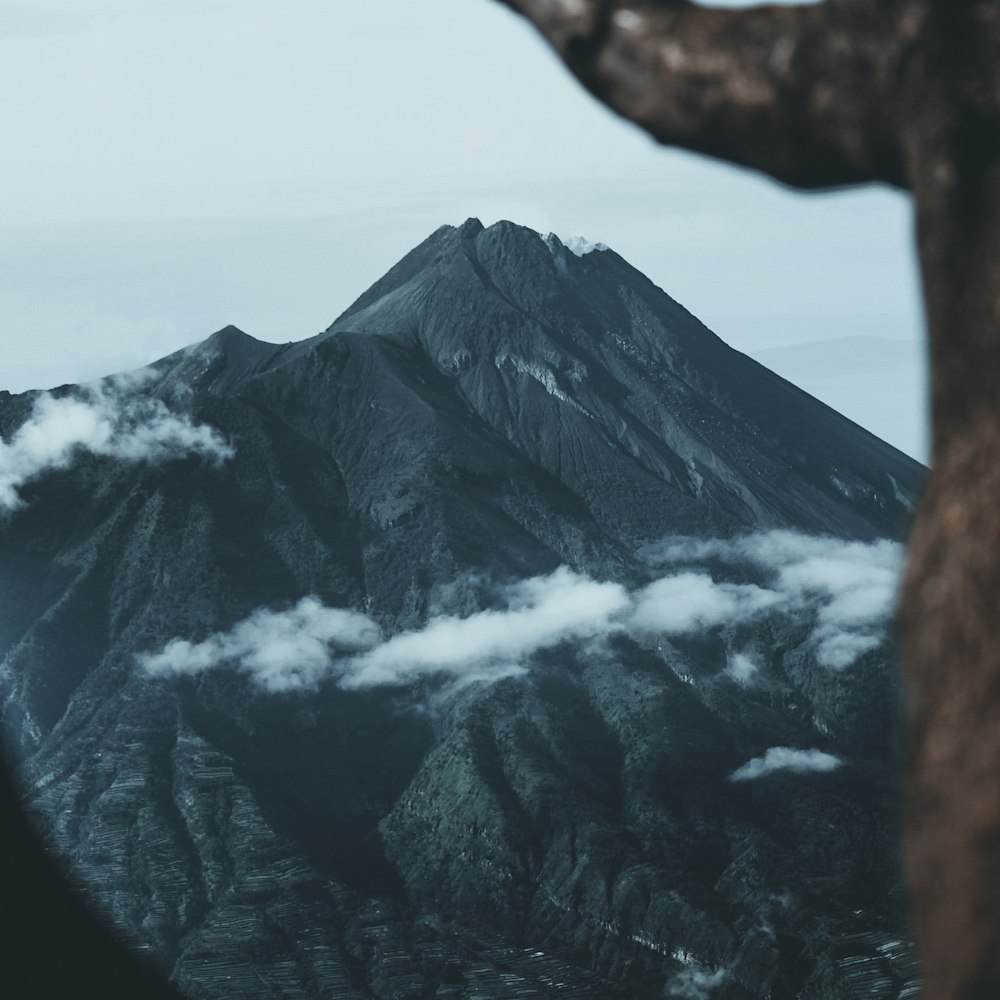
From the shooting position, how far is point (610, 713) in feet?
313

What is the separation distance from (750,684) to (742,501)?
42.8ft

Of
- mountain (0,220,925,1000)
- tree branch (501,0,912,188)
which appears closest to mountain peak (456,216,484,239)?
mountain (0,220,925,1000)

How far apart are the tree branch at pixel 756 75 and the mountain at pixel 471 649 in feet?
252

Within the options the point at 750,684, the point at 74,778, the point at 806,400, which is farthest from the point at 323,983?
the point at 806,400

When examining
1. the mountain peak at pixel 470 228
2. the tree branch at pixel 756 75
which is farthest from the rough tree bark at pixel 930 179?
the mountain peak at pixel 470 228

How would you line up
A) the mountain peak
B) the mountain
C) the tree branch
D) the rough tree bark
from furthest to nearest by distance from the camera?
1. the mountain peak
2. the mountain
3. the tree branch
4. the rough tree bark

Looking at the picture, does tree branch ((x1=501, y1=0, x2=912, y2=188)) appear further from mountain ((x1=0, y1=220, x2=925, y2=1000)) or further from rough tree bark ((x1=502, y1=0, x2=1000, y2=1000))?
mountain ((x1=0, y1=220, x2=925, y2=1000))

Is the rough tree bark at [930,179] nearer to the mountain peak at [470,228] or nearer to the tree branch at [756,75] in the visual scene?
the tree branch at [756,75]

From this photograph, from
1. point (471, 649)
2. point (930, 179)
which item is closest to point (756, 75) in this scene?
point (930, 179)

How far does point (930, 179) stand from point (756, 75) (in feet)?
0.92

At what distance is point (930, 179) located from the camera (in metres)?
1.92

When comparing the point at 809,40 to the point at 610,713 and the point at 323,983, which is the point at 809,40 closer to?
the point at 323,983

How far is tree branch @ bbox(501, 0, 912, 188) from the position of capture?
1.96 metres

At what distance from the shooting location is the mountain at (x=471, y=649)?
82.1 metres
